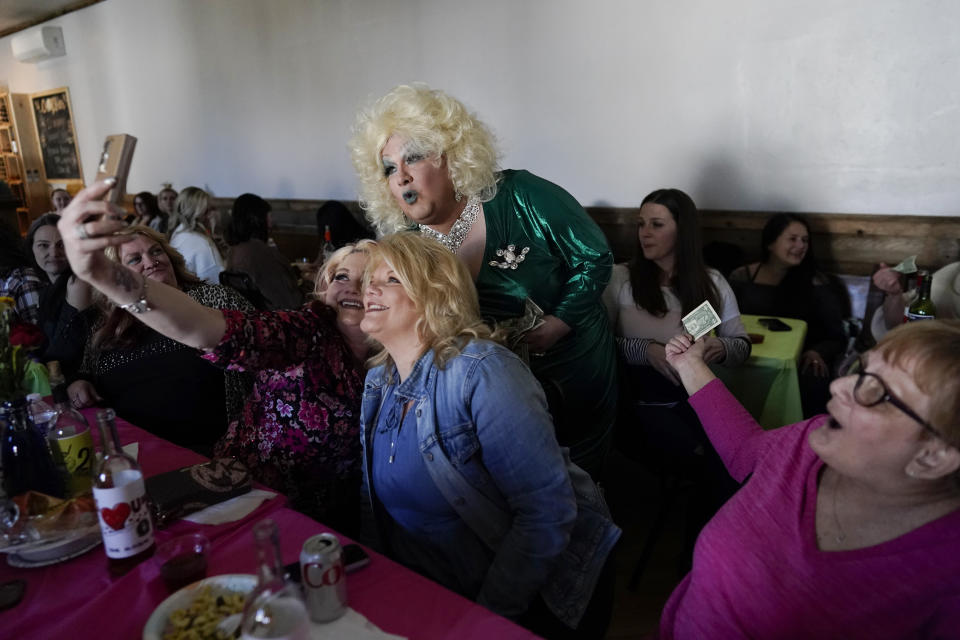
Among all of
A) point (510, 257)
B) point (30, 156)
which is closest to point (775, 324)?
point (510, 257)

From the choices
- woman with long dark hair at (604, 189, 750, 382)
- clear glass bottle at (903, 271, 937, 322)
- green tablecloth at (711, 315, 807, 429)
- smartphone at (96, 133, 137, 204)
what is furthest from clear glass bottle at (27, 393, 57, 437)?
clear glass bottle at (903, 271, 937, 322)

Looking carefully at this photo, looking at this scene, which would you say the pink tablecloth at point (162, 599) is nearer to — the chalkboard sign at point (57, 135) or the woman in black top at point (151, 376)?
the woman in black top at point (151, 376)

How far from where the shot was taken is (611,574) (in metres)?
1.51

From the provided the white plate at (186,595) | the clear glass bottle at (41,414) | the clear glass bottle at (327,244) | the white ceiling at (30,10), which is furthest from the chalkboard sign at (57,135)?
the white plate at (186,595)

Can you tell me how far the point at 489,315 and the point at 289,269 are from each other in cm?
280

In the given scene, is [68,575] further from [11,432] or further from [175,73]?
[175,73]

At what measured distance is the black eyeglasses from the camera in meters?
0.91

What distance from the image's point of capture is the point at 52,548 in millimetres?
1254

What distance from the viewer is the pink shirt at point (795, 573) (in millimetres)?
943

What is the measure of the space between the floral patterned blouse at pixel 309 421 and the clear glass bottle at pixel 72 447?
43 cm

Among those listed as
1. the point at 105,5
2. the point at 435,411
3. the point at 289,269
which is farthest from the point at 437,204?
the point at 105,5

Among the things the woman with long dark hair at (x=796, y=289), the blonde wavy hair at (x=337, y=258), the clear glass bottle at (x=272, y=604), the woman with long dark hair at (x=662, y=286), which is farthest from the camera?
the woman with long dark hair at (x=796, y=289)

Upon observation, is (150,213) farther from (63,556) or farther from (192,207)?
(63,556)

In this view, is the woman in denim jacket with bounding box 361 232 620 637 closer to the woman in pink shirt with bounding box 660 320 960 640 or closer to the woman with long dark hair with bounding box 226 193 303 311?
the woman in pink shirt with bounding box 660 320 960 640
